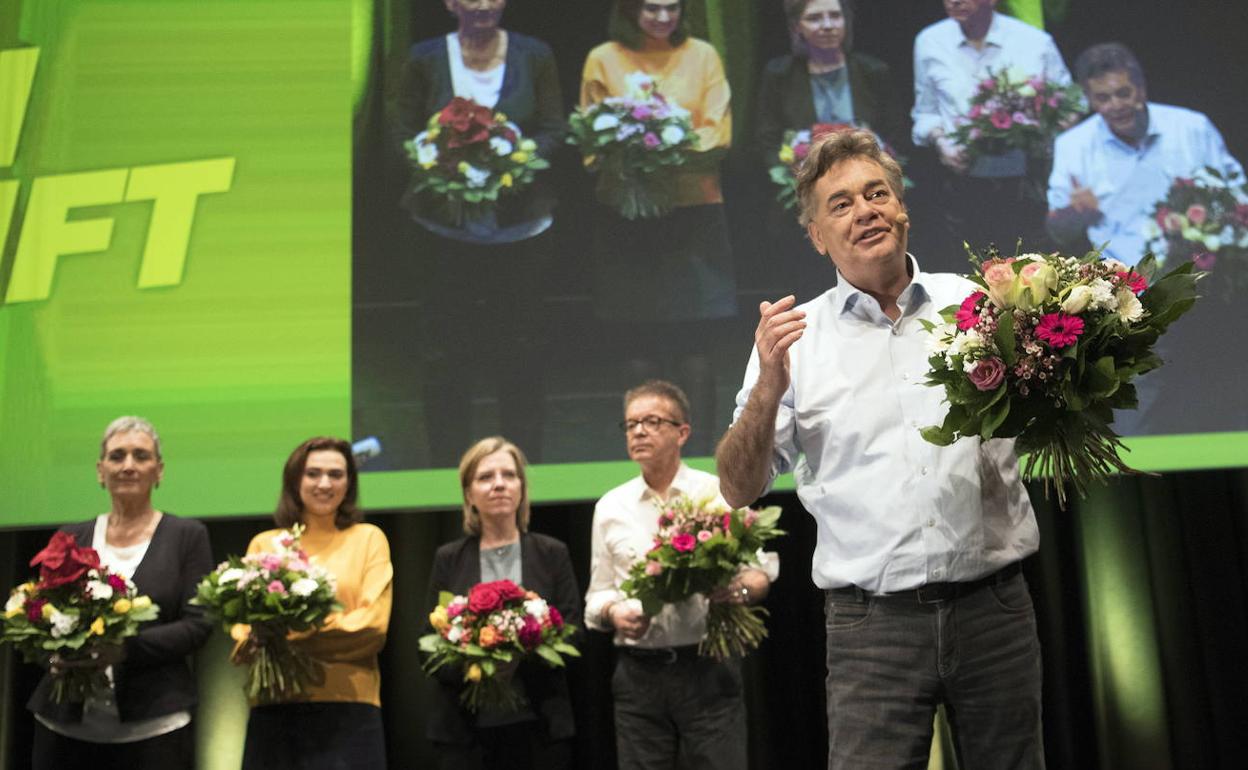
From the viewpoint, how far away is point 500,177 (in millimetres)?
5082

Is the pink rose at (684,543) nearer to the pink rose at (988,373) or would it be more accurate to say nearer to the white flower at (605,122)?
the pink rose at (988,373)

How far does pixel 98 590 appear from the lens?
11.7 ft

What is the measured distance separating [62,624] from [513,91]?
9.25 feet

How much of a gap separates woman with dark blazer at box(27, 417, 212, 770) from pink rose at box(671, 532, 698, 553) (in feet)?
5.04

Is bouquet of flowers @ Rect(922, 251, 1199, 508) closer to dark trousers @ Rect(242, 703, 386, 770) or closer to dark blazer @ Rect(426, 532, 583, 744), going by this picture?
dark blazer @ Rect(426, 532, 583, 744)

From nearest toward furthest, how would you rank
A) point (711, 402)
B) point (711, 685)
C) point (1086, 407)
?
point (1086, 407) < point (711, 685) < point (711, 402)

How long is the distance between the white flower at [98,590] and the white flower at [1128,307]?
2.98 m

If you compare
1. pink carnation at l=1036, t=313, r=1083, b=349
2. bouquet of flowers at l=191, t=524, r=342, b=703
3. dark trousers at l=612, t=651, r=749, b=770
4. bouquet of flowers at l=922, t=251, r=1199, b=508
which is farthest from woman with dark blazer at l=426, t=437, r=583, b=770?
pink carnation at l=1036, t=313, r=1083, b=349

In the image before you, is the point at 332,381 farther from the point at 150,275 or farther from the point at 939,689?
the point at 939,689

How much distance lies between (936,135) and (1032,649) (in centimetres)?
338

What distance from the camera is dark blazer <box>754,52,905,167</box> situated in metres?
5.09

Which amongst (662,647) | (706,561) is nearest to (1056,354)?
(706,561)

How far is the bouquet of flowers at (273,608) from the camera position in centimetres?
361

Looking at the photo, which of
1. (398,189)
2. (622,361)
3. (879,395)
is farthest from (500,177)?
(879,395)
